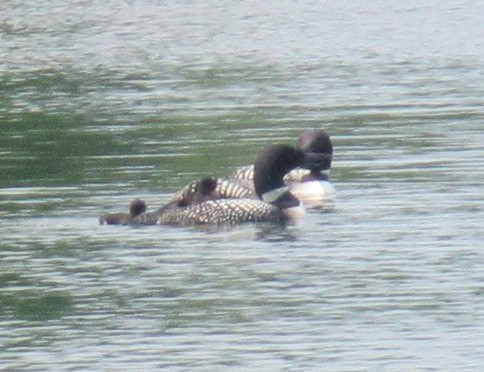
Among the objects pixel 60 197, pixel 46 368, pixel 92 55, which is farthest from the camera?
pixel 92 55

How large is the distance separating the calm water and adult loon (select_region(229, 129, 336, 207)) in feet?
→ 0.93

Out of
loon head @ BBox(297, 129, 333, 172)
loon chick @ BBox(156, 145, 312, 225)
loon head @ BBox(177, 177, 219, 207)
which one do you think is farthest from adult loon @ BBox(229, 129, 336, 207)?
loon head @ BBox(177, 177, 219, 207)

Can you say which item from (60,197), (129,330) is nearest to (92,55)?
(60,197)

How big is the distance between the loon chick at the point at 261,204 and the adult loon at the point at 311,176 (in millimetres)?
280

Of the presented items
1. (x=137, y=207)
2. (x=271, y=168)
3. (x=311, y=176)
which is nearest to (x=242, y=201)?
(x=271, y=168)

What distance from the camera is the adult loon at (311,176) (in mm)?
19672

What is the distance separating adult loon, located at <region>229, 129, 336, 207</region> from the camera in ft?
64.5

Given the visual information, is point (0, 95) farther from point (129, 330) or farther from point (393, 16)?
point (129, 330)

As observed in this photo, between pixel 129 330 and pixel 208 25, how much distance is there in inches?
1231

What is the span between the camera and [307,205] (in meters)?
19.6

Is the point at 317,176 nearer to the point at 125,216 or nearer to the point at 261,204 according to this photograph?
the point at 261,204

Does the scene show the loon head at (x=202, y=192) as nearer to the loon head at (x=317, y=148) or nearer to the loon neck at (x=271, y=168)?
the loon neck at (x=271, y=168)

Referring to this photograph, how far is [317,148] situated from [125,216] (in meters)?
3.10

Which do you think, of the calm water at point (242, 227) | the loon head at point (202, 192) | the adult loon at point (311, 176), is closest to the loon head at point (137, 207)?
the calm water at point (242, 227)
